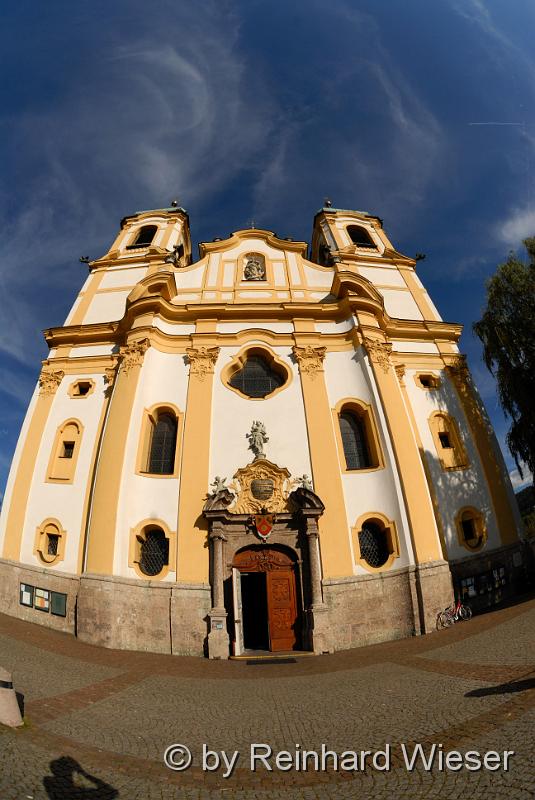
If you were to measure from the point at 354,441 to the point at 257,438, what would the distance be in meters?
3.98

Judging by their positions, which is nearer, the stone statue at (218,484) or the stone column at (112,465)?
the stone column at (112,465)

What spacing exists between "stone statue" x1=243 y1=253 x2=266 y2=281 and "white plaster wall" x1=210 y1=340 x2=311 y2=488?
22.5 feet

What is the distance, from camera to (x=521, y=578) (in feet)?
46.1

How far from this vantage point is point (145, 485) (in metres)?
13.1

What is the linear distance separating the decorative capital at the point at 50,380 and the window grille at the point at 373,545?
14135 millimetres

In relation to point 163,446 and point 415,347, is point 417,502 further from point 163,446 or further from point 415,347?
point 163,446

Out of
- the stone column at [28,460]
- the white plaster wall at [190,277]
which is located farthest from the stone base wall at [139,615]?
the white plaster wall at [190,277]

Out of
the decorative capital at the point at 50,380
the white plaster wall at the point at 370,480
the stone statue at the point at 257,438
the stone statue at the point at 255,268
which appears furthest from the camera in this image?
the stone statue at the point at 255,268

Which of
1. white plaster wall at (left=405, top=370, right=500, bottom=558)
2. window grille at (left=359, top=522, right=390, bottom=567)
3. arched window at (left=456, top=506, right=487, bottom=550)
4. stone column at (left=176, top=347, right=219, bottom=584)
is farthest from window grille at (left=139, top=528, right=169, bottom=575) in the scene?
arched window at (left=456, top=506, right=487, bottom=550)

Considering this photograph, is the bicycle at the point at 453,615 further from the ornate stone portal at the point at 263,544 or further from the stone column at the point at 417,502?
the ornate stone portal at the point at 263,544

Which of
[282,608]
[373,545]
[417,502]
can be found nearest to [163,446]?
[282,608]

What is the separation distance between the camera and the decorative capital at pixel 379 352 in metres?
15.4

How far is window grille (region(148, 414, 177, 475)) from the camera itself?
14039 millimetres

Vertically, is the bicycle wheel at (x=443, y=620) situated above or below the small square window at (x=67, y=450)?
below
